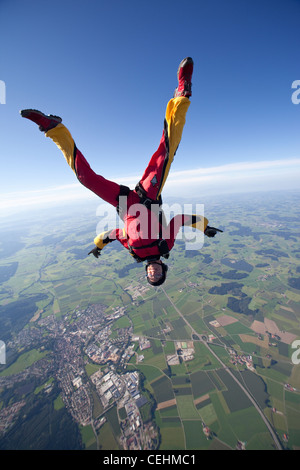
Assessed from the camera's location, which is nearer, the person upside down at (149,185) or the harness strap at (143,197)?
the person upside down at (149,185)

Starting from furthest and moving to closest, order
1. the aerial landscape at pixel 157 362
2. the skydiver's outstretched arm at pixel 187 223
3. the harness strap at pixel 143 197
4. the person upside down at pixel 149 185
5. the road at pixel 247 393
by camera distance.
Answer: the aerial landscape at pixel 157 362 → the road at pixel 247 393 → the skydiver's outstretched arm at pixel 187 223 → the harness strap at pixel 143 197 → the person upside down at pixel 149 185

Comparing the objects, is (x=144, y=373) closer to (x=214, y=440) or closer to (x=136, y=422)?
(x=136, y=422)

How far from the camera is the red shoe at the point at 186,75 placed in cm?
271

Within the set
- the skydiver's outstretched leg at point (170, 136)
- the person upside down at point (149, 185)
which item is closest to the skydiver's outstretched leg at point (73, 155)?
the person upside down at point (149, 185)

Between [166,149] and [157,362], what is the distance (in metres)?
25.3

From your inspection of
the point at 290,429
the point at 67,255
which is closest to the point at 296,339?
the point at 290,429

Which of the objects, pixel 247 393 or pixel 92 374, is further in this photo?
pixel 92 374

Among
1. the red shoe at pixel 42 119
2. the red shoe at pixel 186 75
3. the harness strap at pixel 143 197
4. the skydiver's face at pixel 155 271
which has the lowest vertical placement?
the skydiver's face at pixel 155 271

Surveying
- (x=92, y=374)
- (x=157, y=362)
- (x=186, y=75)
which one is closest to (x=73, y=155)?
(x=186, y=75)

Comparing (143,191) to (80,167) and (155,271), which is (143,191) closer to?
(80,167)

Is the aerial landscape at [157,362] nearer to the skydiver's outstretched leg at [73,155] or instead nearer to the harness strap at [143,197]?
the harness strap at [143,197]

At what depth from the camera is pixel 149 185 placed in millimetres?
3311

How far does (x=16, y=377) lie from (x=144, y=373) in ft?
60.6

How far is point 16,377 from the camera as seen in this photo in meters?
22.7
